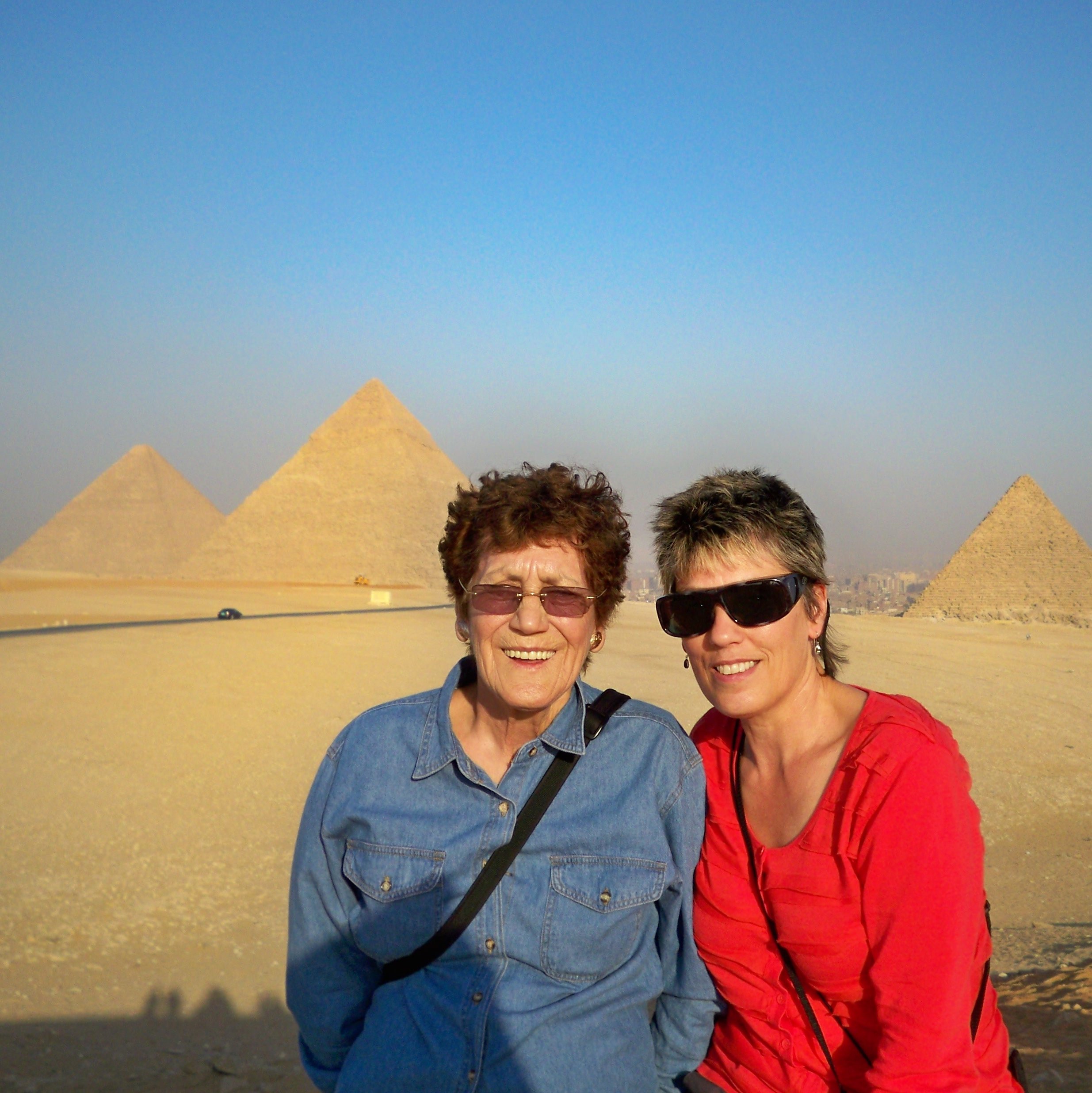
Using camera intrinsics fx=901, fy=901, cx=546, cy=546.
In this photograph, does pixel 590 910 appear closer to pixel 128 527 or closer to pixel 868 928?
pixel 868 928

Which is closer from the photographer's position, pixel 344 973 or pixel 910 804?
pixel 910 804

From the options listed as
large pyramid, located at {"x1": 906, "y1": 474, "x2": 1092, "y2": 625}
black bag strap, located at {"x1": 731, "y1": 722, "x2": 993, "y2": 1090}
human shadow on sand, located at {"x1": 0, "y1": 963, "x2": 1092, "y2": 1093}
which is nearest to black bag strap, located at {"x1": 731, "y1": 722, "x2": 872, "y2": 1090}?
black bag strap, located at {"x1": 731, "y1": 722, "x2": 993, "y2": 1090}

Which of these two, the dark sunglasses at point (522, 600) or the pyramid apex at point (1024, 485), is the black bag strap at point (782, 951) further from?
the pyramid apex at point (1024, 485)

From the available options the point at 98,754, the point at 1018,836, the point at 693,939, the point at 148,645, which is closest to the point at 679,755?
the point at 693,939

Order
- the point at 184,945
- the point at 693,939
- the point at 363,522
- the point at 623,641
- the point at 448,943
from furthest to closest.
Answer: the point at 363,522 < the point at 623,641 < the point at 184,945 < the point at 693,939 < the point at 448,943

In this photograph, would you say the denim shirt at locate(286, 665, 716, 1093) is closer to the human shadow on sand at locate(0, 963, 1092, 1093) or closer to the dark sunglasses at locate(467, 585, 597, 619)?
the dark sunglasses at locate(467, 585, 597, 619)

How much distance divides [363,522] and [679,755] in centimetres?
6789

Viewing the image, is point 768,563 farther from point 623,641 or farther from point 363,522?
point 363,522

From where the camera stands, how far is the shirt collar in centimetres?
191

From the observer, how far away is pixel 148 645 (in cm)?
1123

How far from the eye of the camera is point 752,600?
6.53 feet

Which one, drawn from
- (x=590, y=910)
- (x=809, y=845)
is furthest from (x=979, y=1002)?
(x=590, y=910)

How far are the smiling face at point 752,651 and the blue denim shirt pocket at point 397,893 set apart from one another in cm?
71

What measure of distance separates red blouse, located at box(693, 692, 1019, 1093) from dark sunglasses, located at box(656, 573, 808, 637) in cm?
27
